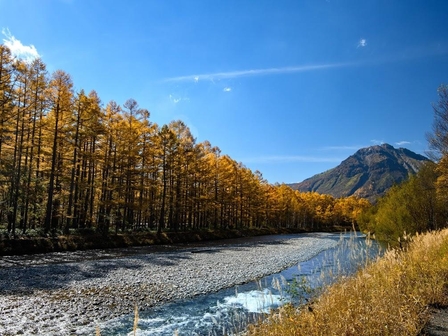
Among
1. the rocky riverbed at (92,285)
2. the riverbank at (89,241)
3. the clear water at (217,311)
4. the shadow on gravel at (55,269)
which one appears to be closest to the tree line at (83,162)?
the riverbank at (89,241)

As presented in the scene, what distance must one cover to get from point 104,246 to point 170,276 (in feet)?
44.4

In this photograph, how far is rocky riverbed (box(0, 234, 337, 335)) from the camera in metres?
7.73

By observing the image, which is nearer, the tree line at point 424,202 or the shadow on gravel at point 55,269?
the shadow on gravel at point 55,269

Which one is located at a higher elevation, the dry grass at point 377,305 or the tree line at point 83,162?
the tree line at point 83,162

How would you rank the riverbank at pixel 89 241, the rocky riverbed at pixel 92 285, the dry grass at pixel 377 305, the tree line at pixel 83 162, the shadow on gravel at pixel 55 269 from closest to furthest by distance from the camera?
the dry grass at pixel 377 305 < the rocky riverbed at pixel 92 285 < the shadow on gravel at pixel 55 269 < the riverbank at pixel 89 241 < the tree line at pixel 83 162

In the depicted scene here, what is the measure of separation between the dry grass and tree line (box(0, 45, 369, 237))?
787 inches

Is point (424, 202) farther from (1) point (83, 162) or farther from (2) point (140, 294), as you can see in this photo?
(1) point (83, 162)

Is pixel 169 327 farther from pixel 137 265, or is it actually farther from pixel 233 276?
pixel 137 265

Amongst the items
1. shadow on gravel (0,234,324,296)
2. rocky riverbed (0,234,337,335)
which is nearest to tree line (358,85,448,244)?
rocky riverbed (0,234,337,335)

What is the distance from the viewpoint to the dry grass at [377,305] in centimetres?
388

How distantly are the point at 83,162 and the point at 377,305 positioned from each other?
31.0 m

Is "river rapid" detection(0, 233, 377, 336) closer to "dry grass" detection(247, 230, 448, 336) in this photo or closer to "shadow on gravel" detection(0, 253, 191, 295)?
"shadow on gravel" detection(0, 253, 191, 295)

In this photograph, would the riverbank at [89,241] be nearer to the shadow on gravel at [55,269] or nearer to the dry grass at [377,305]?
the shadow on gravel at [55,269]

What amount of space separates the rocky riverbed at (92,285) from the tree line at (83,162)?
702 centimetres
